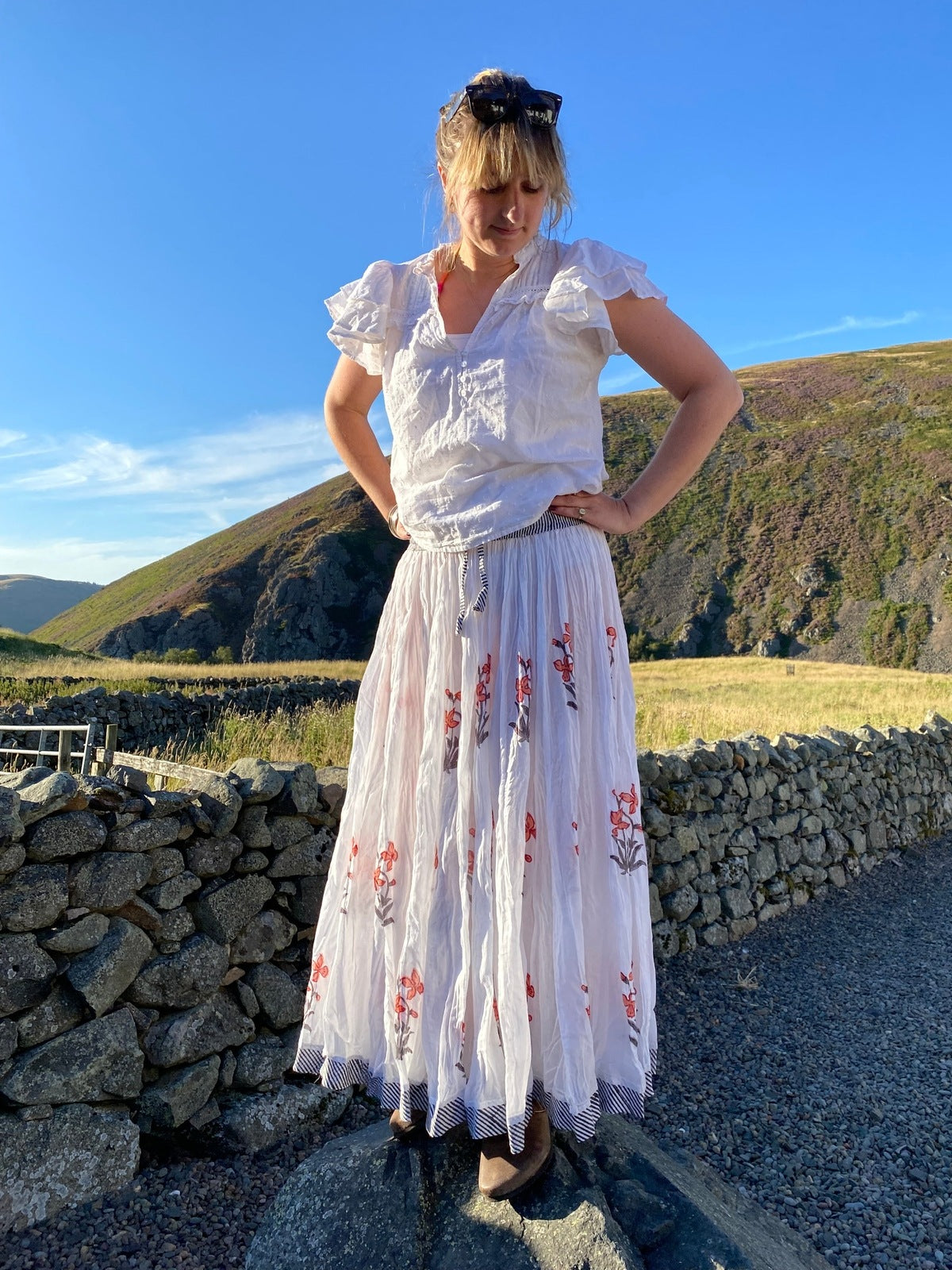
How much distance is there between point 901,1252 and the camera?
262cm

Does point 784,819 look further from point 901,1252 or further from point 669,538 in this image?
point 669,538

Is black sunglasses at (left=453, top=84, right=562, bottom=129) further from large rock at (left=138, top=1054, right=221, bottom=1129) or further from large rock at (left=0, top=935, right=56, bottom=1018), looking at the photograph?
large rock at (left=138, top=1054, right=221, bottom=1129)

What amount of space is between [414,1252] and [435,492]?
1772 mm

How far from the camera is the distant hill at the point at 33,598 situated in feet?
514

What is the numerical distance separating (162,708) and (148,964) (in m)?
11.1

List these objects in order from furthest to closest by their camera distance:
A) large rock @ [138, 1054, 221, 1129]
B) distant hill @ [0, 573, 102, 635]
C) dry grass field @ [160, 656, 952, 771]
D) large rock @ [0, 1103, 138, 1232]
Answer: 1. distant hill @ [0, 573, 102, 635]
2. dry grass field @ [160, 656, 952, 771]
3. large rock @ [138, 1054, 221, 1129]
4. large rock @ [0, 1103, 138, 1232]

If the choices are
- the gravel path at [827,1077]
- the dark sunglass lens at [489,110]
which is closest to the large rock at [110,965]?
the gravel path at [827,1077]

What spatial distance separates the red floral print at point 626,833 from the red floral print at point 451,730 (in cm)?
36

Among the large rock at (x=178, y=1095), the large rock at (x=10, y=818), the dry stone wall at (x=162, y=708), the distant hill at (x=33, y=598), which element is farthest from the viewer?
the distant hill at (x=33, y=598)

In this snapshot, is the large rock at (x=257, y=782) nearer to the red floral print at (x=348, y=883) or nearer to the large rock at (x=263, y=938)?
the large rock at (x=263, y=938)

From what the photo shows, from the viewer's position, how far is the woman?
5.70ft

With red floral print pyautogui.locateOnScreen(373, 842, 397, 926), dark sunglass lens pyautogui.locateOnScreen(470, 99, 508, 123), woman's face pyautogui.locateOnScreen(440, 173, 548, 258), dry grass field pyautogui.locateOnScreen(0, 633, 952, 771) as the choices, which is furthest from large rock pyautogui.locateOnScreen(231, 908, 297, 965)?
dark sunglass lens pyautogui.locateOnScreen(470, 99, 508, 123)

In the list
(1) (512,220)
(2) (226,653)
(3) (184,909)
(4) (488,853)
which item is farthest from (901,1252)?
(2) (226,653)

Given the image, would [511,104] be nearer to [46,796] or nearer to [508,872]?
[508,872]
